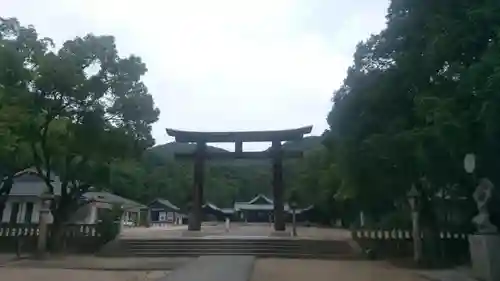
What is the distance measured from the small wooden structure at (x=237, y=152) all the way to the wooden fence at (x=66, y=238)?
20.2 feet

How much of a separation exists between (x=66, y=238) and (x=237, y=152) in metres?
9.25

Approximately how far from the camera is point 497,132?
7.93 metres

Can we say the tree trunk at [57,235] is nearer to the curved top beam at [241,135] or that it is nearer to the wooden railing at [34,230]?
the wooden railing at [34,230]

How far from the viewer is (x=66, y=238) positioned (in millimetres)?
17422

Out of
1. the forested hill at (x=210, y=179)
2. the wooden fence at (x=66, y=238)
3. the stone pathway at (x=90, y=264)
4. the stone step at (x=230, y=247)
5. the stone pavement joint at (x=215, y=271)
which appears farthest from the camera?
the forested hill at (x=210, y=179)

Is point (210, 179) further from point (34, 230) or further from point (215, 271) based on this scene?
point (215, 271)

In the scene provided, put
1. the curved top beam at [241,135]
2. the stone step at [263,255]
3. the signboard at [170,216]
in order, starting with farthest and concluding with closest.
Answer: the signboard at [170,216] < the curved top beam at [241,135] < the stone step at [263,255]

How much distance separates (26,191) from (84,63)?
1416cm

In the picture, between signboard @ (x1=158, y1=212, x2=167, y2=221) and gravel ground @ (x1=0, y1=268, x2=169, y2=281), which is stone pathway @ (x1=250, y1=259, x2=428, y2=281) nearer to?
gravel ground @ (x1=0, y1=268, x2=169, y2=281)

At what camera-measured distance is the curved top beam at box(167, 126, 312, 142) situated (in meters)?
23.0

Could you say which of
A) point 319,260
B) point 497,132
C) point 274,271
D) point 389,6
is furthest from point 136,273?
point 389,6

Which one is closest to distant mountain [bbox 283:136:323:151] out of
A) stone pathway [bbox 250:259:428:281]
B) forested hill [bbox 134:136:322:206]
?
forested hill [bbox 134:136:322:206]

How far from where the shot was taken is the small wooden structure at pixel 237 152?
2308 centimetres

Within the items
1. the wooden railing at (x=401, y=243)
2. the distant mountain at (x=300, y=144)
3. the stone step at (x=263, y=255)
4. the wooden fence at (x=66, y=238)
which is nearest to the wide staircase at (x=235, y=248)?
the stone step at (x=263, y=255)
